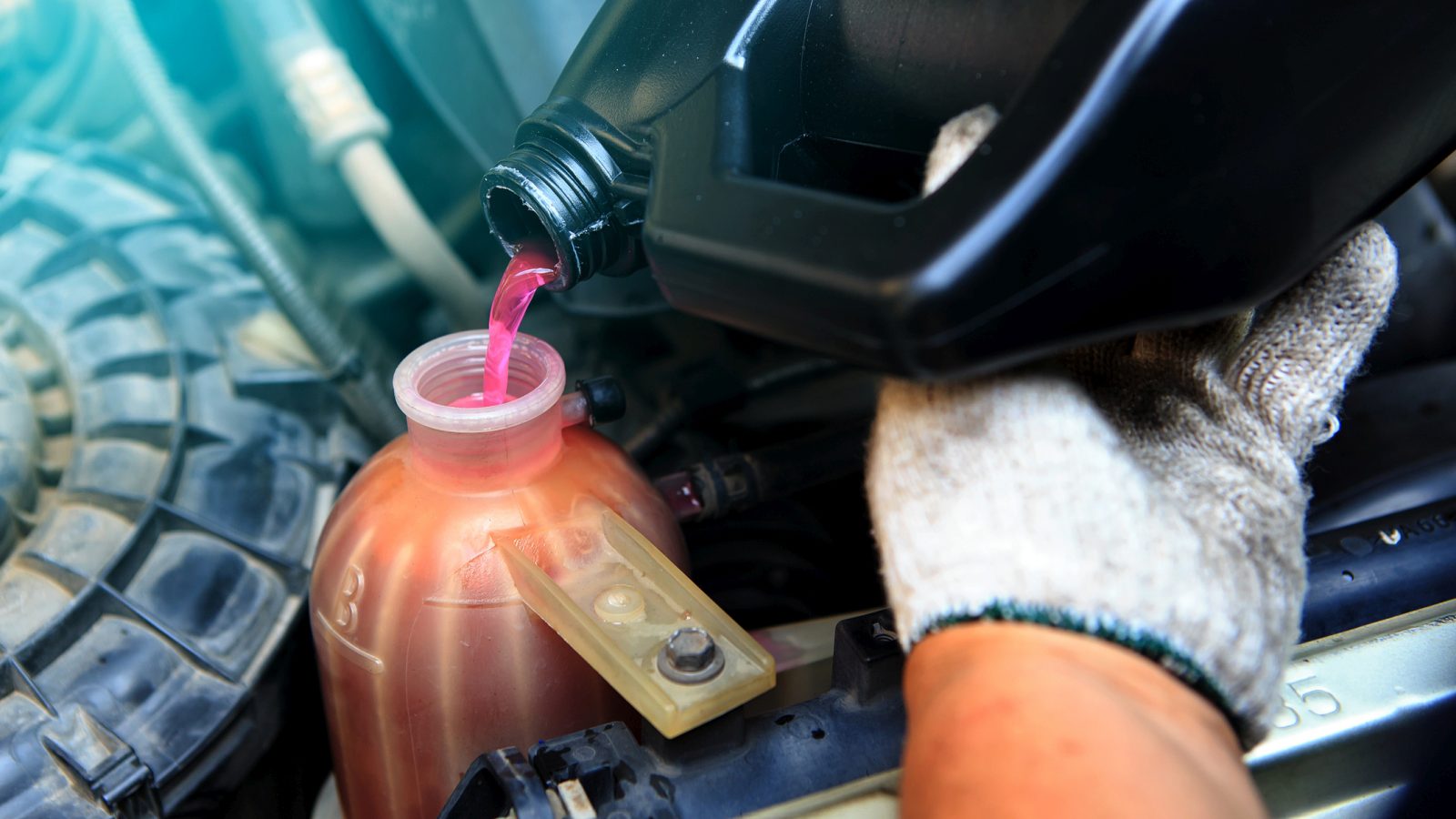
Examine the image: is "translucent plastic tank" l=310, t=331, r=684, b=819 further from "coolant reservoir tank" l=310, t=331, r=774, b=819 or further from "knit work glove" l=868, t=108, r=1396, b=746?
Answer: "knit work glove" l=868, t=108, r=1396, b=746

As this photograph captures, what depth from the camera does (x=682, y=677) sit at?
51 cm

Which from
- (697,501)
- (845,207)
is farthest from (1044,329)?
(697,501)

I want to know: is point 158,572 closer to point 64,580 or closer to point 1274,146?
point 64,580

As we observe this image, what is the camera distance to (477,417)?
616mm

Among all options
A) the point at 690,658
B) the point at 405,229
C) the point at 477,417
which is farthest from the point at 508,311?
the point at 405,229

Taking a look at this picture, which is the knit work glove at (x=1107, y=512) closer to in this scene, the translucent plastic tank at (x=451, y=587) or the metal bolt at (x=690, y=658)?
the metal bolt at (x=690, y=658)

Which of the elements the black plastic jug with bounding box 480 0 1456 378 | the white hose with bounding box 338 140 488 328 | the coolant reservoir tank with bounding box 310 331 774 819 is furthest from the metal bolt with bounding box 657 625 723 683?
the white hose with bounding box 338 140 488 328

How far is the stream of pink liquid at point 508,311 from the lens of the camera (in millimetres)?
629

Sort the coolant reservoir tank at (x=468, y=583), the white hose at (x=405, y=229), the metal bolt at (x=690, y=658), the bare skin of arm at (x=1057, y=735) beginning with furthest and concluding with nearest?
the white hose at (x=405, y=229), the coolant reservoir tank at (x=468, y=583), the metal bolt at (x=690, y=658), the bare skin of arm at (x=1057, y=735)

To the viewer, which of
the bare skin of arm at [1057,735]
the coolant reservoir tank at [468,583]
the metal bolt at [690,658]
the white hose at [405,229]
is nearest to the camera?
the bare skin of arm at [1057,735]

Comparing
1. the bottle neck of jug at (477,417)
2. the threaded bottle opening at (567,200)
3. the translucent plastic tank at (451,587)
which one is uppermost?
the threaded bottle opening at (567,200)

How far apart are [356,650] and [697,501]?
27cm

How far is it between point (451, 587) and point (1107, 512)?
39cm

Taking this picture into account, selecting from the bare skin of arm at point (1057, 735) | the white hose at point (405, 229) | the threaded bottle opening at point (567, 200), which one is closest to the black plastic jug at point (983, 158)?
the threaded bottle opening at point (567, 200)
